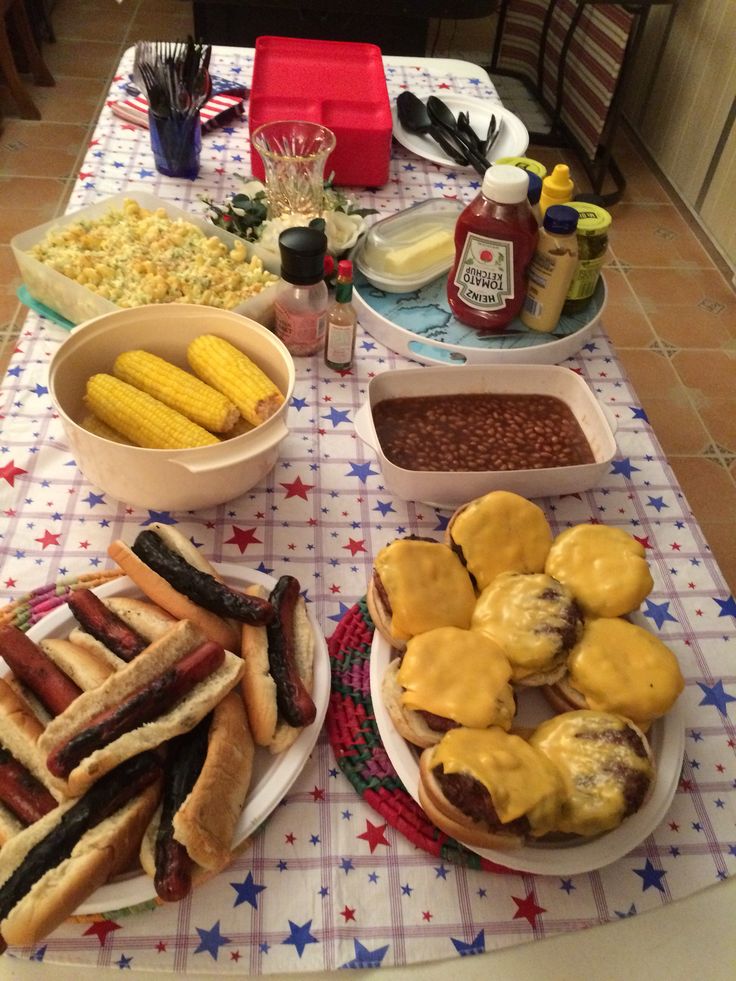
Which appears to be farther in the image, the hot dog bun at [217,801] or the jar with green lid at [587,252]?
the jar with green lid at [587,252]

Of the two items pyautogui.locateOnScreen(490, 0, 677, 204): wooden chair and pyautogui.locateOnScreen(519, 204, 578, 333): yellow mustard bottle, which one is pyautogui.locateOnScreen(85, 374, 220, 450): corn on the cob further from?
pyautogui.locateOnScreen(490, 0, 677, 204): wooden chair

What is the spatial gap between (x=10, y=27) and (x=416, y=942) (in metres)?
4.33

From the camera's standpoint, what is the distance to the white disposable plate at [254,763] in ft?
2.18

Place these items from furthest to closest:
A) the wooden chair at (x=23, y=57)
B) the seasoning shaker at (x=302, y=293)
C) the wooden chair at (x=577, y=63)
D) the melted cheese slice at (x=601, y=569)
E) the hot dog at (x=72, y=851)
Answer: the wooden chair at (x=23, y=57) < the wooden chair at (x=577, y=63) < the seasoning shaker at (x=302, y=293) < the melted cheese slice at (x=601, y=569) < the hot dog at (x=72, y=851)

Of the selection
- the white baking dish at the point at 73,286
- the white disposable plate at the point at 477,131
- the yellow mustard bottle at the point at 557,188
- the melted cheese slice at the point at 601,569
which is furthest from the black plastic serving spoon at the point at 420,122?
the melted cheese slice at the point at 601,569

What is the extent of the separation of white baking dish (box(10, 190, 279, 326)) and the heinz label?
1.06 ft

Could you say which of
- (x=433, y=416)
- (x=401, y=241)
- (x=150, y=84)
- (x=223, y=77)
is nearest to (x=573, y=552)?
(x=433, y=416)

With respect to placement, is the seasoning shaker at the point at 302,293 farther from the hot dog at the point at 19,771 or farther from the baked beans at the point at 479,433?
the hot dog at the point at 19,771

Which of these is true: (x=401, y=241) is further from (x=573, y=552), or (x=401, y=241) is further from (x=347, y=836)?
(x=347, y=836)

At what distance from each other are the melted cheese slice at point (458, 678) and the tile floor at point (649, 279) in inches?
61.7

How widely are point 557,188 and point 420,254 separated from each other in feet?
0.90

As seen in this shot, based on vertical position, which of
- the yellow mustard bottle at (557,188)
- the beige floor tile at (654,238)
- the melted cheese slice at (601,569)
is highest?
the yellow mustard bottle at (557,188)

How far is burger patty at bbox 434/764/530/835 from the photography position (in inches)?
26.6

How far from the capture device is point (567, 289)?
4.21ft
